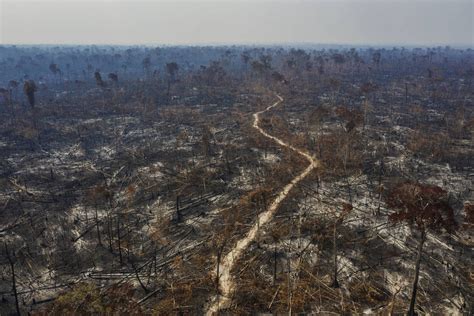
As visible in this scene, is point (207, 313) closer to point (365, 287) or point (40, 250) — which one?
point (365, 287)

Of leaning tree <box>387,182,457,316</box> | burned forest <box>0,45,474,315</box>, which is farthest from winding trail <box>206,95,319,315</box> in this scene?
leaning tree <box>387,182,457,316</box>

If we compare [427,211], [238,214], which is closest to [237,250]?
[238,214]

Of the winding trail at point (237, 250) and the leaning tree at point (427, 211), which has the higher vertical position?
the leaning tree at point (427, 211)

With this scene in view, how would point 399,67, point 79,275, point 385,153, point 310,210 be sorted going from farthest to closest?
point 399,67
point 385,153
point 310,210
point 79,275

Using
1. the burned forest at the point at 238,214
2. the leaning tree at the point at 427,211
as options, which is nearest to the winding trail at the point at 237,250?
the burned forest at the point at 238,214

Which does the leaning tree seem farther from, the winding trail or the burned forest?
the winding trail

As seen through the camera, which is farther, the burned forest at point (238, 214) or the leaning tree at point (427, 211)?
the burned forest at point (238, 214)

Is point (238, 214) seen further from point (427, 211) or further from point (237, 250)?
point (427, 211)

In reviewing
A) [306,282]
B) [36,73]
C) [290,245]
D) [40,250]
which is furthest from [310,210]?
[36,73]

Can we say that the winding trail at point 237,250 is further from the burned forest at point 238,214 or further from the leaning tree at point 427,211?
the leaning tree at point 427,211
